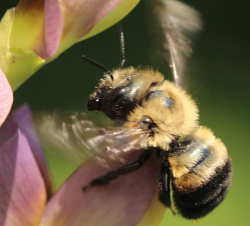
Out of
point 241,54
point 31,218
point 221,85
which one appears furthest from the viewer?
point 241,54

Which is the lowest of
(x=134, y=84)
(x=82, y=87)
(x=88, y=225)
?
(x=82, y=87)

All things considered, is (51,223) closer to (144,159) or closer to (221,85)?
(144,159)

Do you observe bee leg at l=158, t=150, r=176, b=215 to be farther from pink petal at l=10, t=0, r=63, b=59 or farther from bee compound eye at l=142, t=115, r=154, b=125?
pink petal at l=10, t=0, r=63, b=59

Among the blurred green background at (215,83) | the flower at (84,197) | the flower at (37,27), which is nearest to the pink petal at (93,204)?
the flower at (84,197)

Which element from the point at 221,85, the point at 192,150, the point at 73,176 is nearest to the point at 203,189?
the point at 192,150

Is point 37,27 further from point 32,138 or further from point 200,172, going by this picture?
point 200,172
